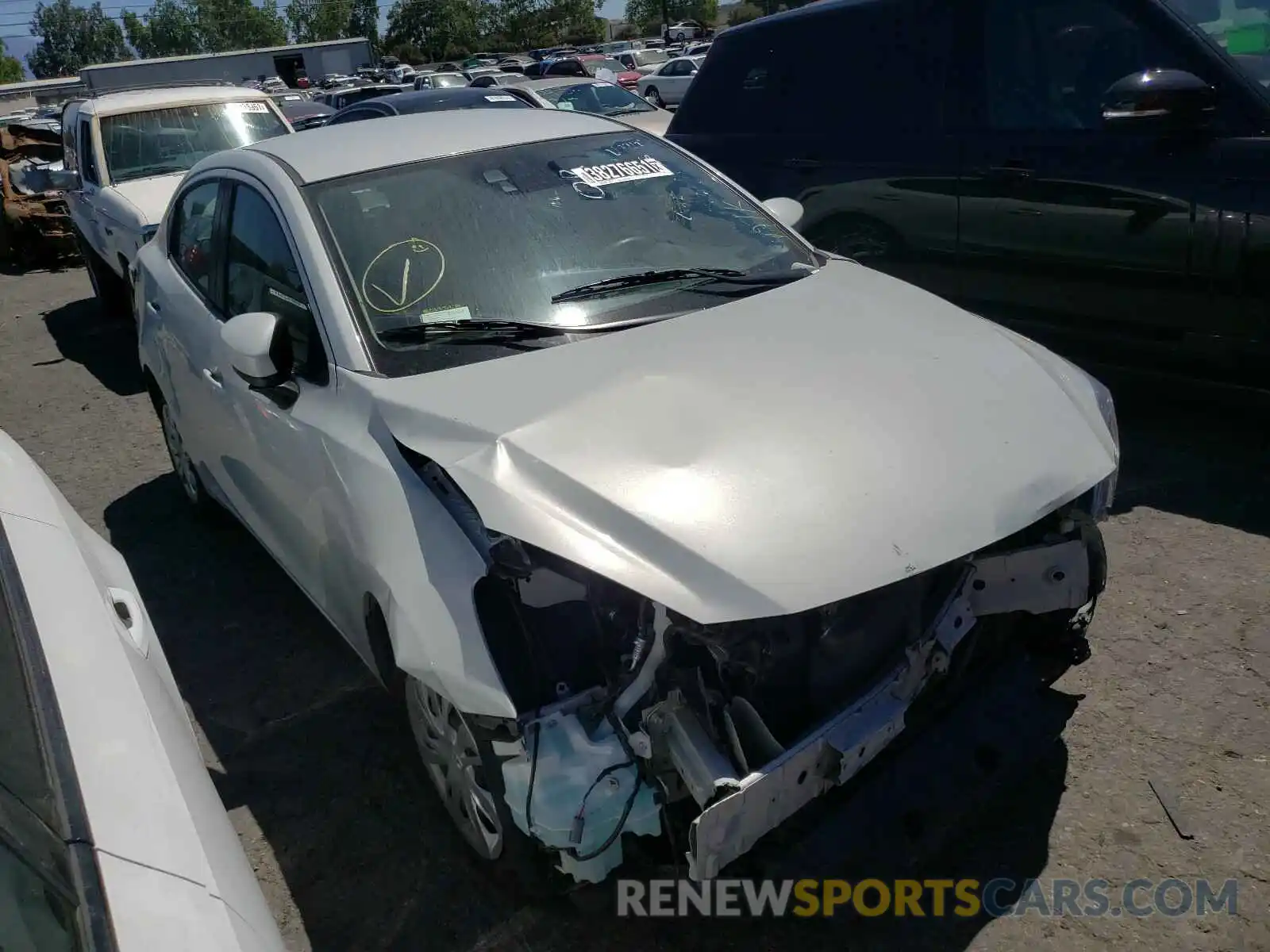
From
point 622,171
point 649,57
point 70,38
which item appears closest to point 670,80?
point 649,57

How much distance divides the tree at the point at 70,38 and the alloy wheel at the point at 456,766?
417 feet

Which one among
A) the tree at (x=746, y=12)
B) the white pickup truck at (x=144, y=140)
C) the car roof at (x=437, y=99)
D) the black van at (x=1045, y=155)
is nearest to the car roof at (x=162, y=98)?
the white pickup truck at (x=144, y=140)

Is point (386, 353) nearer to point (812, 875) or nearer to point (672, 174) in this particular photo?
point (672, 174)

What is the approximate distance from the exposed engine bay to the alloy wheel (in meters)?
0.23

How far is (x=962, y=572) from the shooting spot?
2.56 metres

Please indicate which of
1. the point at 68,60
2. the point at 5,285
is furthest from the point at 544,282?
the point at 68,60

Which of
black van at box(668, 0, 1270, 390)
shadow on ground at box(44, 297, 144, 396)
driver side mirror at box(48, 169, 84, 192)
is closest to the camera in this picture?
black van at box(668, 0, 1270, 390)

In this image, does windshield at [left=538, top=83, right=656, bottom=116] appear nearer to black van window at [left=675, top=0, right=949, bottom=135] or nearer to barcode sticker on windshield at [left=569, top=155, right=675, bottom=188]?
black van window at [left=675, top=0, right=949, bottom=135]

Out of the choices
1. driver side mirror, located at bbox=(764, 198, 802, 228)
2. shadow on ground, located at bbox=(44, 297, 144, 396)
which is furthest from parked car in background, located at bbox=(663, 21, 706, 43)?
driver side mirror, located at bbox=(764, 198, 802, 228)

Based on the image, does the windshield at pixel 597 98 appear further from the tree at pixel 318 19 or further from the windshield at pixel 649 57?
the tree at pixel 318 19

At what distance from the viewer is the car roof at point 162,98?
8656 millimetres

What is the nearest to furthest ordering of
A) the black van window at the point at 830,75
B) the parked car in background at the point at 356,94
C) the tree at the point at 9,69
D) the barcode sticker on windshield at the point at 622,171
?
the barcode sticker on windshield at the point at 622,171
the black van window at the point at 830,75
the parked car in background at the point at 356,94
the tree at the point at 9,69

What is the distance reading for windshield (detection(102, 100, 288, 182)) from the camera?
856cm

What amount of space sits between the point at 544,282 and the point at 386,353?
1.75 ft
